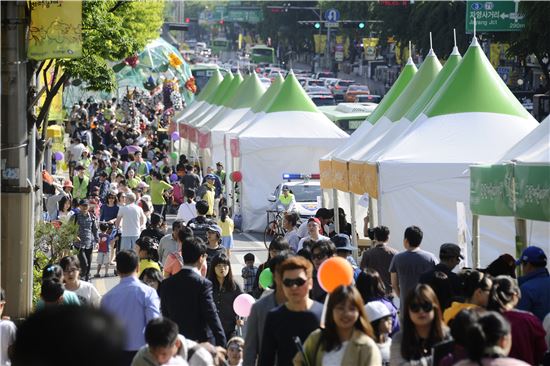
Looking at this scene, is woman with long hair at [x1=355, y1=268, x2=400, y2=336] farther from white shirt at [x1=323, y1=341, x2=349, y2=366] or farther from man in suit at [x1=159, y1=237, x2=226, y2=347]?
white shirt at [x1=323, y1=341, x2=349, y2=366]

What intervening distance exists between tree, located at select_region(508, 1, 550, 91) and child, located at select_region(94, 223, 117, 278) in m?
33.0

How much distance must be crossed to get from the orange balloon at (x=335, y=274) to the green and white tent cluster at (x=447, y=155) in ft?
28.6

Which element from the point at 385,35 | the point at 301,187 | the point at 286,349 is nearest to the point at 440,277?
the point at 286,349

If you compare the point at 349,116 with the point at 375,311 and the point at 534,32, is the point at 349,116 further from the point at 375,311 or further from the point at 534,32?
the point at 375,311

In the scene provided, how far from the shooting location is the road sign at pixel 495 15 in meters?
48.8

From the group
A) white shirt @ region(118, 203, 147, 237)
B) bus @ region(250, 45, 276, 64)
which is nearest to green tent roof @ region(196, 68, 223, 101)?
white shirt @ region(118, 203, 147, 237)

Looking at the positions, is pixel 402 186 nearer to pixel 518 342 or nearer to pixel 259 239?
pixel 518 342

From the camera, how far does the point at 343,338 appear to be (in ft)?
19.5

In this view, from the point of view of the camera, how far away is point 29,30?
11.2m

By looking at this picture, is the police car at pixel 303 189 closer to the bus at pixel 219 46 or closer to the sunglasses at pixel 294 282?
the sunglasses at pixel 294 282

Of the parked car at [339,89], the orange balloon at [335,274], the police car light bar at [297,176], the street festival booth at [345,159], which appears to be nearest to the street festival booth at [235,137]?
the police car light bar at [297,176]

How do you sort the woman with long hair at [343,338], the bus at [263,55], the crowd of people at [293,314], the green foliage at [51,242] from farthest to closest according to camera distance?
the bus at [263,55], the green foliage at [51,242], the woman with long hair at [343,338], the crowd of people at [293,314]

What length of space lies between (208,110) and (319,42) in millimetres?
78123

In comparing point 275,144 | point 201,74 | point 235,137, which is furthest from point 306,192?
point 201,74
